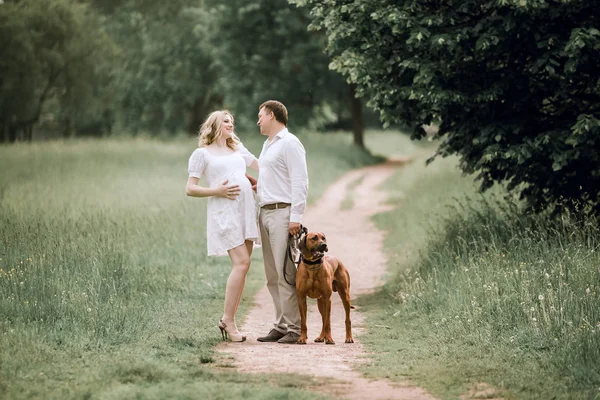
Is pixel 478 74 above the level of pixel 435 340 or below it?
above

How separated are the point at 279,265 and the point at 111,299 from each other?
1796 millimetres

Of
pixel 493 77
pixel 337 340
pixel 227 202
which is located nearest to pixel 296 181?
pixel 227 202

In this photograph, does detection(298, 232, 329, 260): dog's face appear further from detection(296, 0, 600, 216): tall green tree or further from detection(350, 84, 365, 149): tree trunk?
detection(350, 84, 365, 149): tree trunk

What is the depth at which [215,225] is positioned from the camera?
731 cm

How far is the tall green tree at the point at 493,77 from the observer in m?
8.89

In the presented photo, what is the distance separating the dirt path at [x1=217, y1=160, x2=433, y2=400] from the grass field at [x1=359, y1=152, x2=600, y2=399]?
265 mm

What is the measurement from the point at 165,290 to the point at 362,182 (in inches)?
754

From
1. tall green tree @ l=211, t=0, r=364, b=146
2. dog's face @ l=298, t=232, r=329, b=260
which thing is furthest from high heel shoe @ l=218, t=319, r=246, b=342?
tall green tree @ l=211, t=0, r=364, b=146

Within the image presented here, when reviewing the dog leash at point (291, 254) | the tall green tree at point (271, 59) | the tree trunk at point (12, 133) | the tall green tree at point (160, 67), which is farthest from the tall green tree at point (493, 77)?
the tall green tree at point (160, 67)

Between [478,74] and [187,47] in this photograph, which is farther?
[187,47]

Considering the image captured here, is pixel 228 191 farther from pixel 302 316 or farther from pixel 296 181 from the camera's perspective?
pixel 302 316

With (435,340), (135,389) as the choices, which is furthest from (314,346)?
(135,389)

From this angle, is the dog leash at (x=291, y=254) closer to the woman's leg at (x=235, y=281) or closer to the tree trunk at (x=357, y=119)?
the woman's leg at (x=235, y=281)

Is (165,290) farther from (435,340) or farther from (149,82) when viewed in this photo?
(149,82)
